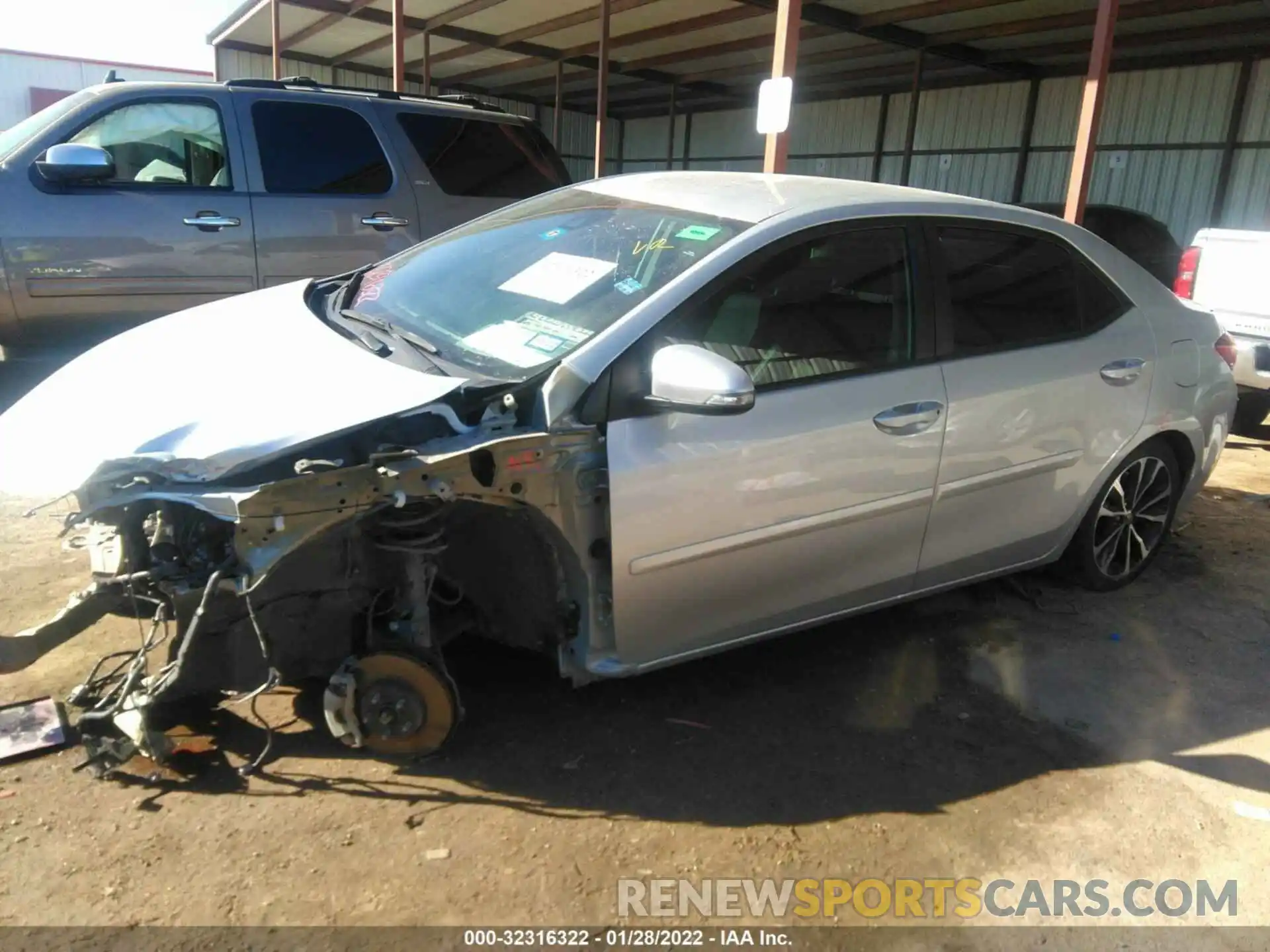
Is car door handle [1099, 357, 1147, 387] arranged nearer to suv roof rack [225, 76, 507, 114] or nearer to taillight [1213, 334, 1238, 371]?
taillight [1213, 334, 1238, 371]

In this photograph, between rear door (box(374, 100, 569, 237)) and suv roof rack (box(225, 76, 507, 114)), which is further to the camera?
rear door (box(374, 100, 569, 237))

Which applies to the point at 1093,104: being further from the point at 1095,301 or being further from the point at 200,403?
the point at 200,403

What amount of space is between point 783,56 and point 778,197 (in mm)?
3820

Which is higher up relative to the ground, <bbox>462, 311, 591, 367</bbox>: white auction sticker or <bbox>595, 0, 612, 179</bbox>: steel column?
<bbox>595, 0, 612, 179</bbox>: steel column

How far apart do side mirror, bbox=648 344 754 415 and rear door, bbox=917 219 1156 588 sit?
1.02 metres

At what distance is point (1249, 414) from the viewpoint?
7645 mm

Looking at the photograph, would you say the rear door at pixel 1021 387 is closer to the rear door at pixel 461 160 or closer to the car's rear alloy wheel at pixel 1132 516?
the car's rear alloy wheel at pixel 1132 516

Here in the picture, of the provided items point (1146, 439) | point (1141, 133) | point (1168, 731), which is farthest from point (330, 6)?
point (1168, 731)

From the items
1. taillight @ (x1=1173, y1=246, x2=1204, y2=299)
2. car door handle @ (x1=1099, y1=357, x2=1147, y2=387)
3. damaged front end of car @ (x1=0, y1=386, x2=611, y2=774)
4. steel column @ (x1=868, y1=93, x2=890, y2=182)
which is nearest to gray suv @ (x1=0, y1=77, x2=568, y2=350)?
damaged front end of car @ (x1=0, y1=386, x2=611, y2=774)

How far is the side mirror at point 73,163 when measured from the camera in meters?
4.95

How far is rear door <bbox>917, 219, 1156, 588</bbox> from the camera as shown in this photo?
11.0 ft

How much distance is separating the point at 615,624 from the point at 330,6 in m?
13.5

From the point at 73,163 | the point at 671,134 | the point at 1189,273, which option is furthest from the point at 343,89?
the point at 671,134

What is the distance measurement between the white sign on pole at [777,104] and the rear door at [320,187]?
7.75 ft
